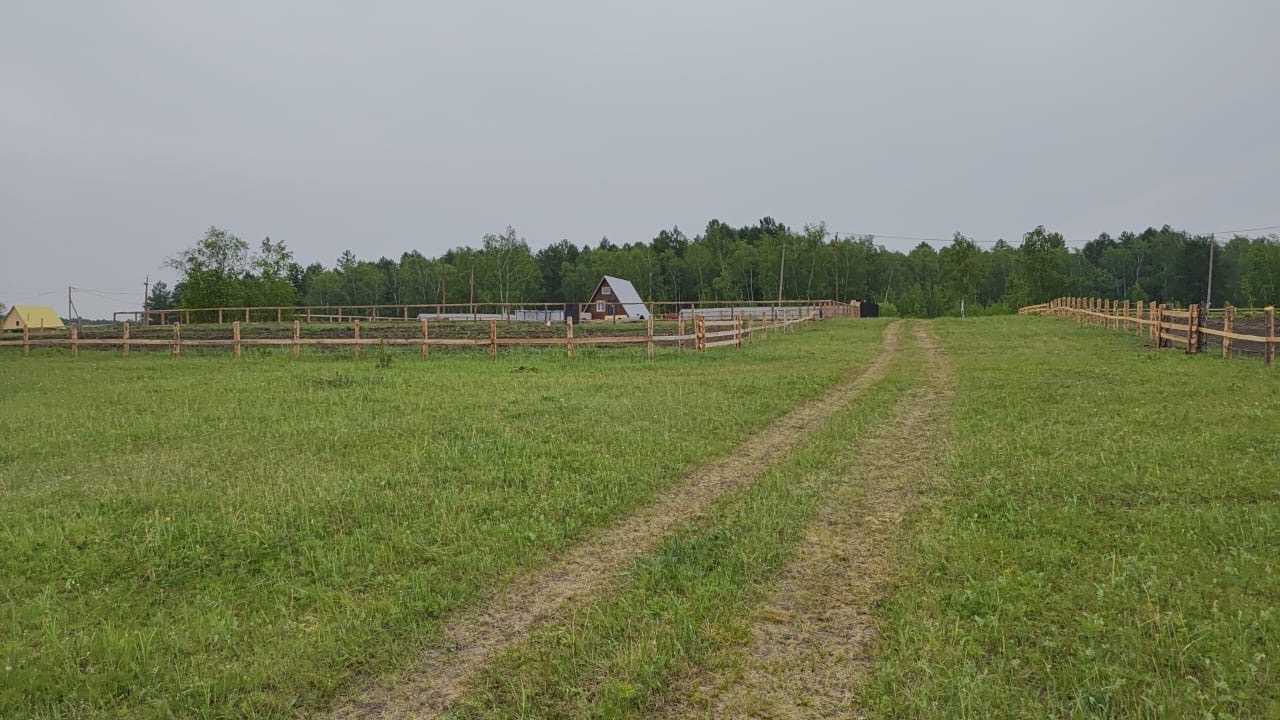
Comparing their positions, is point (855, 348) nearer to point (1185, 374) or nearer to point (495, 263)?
point (1185, 374)

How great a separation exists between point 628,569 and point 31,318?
77839mm

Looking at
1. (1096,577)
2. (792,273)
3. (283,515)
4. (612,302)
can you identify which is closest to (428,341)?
(283,515)

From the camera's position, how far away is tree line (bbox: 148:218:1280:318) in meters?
76.1

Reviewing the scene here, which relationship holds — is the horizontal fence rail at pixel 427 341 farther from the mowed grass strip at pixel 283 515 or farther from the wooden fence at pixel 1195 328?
the wooden fence at pixel 1195 328

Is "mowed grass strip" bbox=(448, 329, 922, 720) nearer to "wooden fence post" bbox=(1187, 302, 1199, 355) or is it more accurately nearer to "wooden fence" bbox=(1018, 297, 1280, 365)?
"wooden fence" bbox=(1018, 297, 1280, 365)

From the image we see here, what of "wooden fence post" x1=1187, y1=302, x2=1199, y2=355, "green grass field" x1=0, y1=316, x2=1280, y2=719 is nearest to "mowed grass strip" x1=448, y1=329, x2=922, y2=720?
"green grass field" x1=0, y1=316, x2=1280, y2=719

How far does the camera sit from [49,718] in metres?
3.75

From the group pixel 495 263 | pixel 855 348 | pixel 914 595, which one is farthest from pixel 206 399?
pixel 495 263

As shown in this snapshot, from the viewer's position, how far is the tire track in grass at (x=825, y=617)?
145 inches

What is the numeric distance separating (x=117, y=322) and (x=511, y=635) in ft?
188

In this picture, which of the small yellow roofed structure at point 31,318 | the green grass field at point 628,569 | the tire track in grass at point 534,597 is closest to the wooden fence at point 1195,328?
the green grass field at point 628,569

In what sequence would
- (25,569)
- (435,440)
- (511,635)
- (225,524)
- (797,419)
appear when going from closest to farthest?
(511,635) → (25,569) → (225,524) → (435,440) → (797,419)

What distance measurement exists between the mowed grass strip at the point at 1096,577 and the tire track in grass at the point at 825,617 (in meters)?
0.21

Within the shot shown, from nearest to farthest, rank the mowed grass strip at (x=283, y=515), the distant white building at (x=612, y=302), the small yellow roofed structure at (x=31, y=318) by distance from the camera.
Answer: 1. the mowed grass strip at (x=283, y=515)
2. the small yellow roofed structure at (x=31, y=318)
3. the distant white building at (x=612, y=302)
